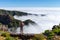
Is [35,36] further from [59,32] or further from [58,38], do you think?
[59,32]

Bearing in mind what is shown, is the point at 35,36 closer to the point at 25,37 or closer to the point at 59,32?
the point at 25,37

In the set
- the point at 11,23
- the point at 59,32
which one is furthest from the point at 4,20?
the point at 59,32

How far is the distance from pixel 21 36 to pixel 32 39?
1.75m

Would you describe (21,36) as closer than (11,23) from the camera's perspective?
Yes

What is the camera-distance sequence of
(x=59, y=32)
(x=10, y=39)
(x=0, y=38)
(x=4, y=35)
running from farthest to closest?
(x=59, y=32) → (x=4, y=35) → (x=0, y=38) → (x=10, y=39)

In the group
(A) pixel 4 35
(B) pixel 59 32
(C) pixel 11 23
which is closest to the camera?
(A) pixel 4 35

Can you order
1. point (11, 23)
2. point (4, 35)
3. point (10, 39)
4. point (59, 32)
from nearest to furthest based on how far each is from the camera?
point (10, 39) → point (4, 35) → point (59, 32) → point (11, 23)

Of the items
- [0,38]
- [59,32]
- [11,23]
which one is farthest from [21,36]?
[11,23]

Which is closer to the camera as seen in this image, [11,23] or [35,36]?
[35,36]

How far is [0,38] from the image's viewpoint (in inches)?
1070

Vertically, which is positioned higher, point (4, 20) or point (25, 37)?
point (4, 20)

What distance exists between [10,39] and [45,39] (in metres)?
4.65

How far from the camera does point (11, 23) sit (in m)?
104

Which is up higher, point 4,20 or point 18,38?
point 4,20
